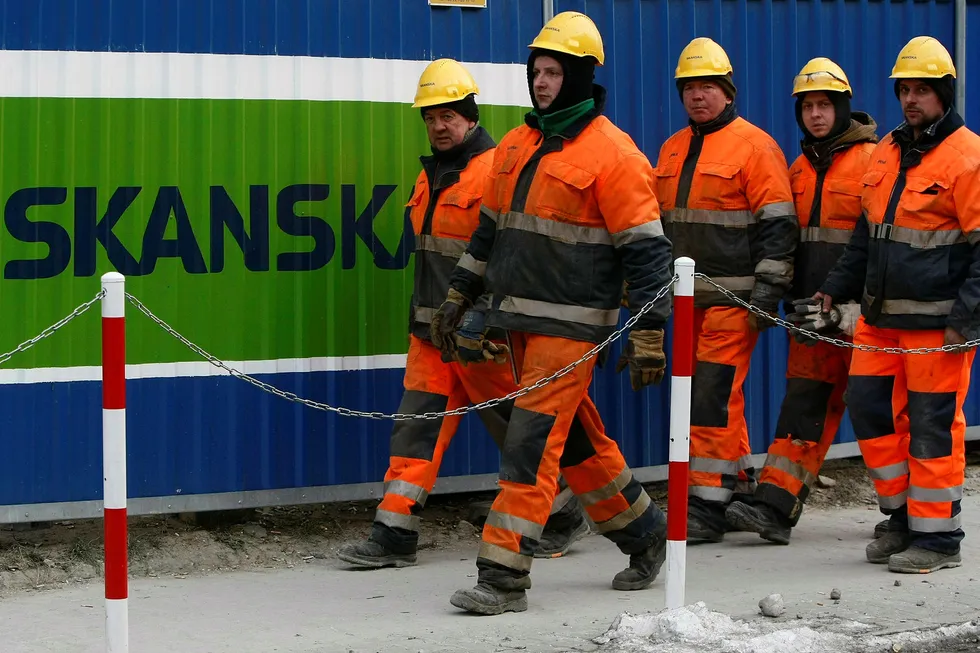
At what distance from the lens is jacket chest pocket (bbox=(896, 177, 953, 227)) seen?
6.83m

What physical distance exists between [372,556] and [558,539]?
949 mm

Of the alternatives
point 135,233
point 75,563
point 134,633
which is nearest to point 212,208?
point 135,233

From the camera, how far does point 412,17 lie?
764 centimetres

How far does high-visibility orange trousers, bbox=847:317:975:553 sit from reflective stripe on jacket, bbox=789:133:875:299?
61 centimetres

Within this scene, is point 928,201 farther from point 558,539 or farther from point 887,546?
point 558,539

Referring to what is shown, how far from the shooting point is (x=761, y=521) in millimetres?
7613

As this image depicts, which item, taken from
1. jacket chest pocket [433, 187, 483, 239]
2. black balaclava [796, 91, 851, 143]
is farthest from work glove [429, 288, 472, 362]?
black balaclava [796, 91, 851, 143]

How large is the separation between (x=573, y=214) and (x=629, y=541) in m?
1.42

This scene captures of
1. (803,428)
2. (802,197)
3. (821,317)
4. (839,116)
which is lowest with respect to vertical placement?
(803,428)

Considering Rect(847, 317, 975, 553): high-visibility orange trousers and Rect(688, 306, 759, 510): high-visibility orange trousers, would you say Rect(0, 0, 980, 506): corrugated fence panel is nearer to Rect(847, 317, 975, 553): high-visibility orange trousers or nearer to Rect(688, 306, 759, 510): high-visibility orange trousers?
Rect(688, 306, 759, 510): high-visibility orange trousers

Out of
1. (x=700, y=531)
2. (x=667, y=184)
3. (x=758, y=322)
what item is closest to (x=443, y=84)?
(x=667, y=184)

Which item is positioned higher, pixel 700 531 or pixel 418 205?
pixel 418 205

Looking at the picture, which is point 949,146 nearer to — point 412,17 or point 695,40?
point 695,40

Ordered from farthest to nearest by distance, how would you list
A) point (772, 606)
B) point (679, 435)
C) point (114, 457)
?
point (772, 606) < point (679, 435) < point (114, 457)
